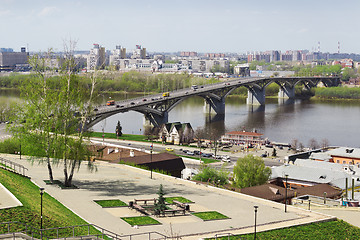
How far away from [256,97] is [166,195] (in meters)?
81.9

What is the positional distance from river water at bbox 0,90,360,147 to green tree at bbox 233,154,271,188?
86.5ft

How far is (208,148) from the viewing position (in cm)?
5341

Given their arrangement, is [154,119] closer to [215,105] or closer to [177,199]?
[215,105]

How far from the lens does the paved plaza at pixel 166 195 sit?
1862 cm

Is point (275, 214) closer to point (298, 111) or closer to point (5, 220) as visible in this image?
point (5, 220)

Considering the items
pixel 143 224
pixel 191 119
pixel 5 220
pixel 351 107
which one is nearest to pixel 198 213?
pixel 143 224

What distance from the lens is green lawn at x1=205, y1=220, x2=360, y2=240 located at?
1827cm

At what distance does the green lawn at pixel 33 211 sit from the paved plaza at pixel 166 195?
28.0 inches

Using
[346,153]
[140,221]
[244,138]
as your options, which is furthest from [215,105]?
[140,221]

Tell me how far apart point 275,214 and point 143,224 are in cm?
557

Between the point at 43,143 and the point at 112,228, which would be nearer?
the point at 112,228

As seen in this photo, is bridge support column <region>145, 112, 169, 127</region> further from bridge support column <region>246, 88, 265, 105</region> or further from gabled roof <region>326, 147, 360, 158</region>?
bridge support column <region>246, 88, 265, 105</region>

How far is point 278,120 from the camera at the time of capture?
254ft

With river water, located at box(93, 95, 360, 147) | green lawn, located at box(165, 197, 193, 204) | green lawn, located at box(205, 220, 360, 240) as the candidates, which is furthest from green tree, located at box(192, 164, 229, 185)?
river water, located at box(93, 95, 360, 147)
